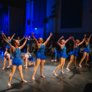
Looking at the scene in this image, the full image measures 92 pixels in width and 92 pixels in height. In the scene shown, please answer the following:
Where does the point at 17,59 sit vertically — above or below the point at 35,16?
below

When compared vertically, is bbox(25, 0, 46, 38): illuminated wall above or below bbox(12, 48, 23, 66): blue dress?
above

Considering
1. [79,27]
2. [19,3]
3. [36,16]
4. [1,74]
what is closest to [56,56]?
[79,27]

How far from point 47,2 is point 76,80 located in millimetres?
20853

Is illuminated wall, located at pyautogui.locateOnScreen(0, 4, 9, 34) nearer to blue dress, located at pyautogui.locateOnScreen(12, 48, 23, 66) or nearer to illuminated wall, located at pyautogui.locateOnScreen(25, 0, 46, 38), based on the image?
illuminated wall, located at pyautogui.locateOnScreen(25, 0, 46, 38)

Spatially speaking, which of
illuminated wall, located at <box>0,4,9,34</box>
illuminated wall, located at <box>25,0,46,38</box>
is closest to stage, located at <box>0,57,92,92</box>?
illuminated wall, located at <box>25,0,46,38</box>

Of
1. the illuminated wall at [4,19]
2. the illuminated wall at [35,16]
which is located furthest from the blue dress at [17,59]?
the illuminated wall at [4,19]

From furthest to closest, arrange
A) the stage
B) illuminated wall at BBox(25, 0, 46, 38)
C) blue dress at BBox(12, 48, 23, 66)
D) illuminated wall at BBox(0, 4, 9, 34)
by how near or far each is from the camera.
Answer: illuminated wall at BBox(0, 4, 9, 34) < illuminated wall at BBox(25, 0, 46, 38) < blue dress at BBox(12, 48, 23, 66) < the stage

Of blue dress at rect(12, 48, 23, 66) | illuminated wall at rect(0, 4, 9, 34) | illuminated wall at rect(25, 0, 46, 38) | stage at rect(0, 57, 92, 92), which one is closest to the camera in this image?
stage at rect(0, 57, 92, 92)

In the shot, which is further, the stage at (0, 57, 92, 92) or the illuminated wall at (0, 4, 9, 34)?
the illuminated wall at (0, 4, 9, 34)

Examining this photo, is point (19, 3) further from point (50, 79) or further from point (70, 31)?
point (50, 79)

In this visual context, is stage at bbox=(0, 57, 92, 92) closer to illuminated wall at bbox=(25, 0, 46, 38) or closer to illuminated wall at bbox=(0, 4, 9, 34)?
illuminated wall at bbox=(25, 0, 46, 38)

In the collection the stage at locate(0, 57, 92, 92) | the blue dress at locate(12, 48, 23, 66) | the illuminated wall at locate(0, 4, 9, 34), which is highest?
the illuminated wall at locate(0, 4, 9, 34)

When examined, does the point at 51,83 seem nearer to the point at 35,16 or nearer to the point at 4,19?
the point at 35,16

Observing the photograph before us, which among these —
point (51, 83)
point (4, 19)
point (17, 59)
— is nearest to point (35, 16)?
point (4, 19)
